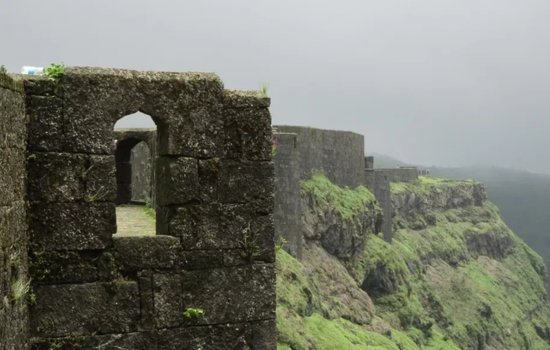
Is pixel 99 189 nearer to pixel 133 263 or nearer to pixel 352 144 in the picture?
pixel 133 263

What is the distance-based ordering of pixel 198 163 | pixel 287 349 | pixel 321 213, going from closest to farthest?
pixel 198 163, pixel 287 349, pixel 321 213

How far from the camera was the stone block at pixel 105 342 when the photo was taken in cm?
737

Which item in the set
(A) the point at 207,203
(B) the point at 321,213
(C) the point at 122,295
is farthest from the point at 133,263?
(B) the point at 321,213

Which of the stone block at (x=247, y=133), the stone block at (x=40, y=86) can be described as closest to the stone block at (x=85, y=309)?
the stone block at (x=247, y=133)

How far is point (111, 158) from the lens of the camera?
7.60 meters

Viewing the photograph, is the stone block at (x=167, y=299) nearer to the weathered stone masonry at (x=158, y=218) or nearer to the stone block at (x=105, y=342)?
the weathered stone masonry at (x=158, y=218)

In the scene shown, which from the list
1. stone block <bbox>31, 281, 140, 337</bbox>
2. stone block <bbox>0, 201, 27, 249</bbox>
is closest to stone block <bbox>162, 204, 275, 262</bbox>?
stone block <bbox>31, 281, 140, 337</bbox>

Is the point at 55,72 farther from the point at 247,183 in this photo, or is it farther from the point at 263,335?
the point at 263,335

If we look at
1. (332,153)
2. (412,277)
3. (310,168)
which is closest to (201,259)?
(310,168)

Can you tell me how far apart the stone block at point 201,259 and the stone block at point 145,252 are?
96 millimetres

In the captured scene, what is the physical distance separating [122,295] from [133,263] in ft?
1.01

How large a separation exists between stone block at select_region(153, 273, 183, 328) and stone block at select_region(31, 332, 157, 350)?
0.59 feet

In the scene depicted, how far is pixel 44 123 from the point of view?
741cm

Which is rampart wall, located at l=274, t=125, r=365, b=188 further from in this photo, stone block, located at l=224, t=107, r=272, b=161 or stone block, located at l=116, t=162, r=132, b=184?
stone block, located at l=224, t=107, r=272, b=161
